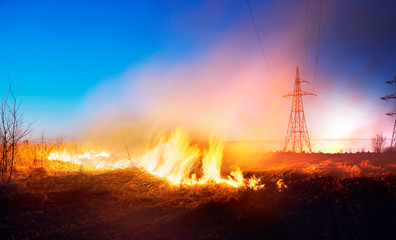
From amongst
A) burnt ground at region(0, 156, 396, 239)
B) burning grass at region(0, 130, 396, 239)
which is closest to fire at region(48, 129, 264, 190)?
burning grass at region(0, 130, 396, 239)

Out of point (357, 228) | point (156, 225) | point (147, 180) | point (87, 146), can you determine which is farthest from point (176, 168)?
point (87, 146)

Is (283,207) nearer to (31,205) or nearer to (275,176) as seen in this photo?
(275,176)

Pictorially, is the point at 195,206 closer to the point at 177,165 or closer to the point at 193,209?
the point at 193,209

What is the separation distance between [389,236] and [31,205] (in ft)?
32.8

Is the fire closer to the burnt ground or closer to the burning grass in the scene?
the burning grass

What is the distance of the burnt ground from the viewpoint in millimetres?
5504

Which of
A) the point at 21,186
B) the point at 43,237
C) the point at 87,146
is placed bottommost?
the point at 43,237

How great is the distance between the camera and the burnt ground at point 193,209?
18.1 feet

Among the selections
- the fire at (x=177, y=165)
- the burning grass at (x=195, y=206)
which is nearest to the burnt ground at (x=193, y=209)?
the burning grass at (x=195, y=206)

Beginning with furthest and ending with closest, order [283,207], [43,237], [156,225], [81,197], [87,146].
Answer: [87,146]
[81,197]
[283,207]
[156,225]
[43,237]

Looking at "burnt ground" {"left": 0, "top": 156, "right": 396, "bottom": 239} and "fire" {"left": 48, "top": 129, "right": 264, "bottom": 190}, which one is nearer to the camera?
"burnt ground" {"left": 0, "top": 156, "right": 396, "bottom": 239}

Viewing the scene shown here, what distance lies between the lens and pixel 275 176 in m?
11.9

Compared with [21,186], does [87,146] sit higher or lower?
higher

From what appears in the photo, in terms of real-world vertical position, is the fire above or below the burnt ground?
above
